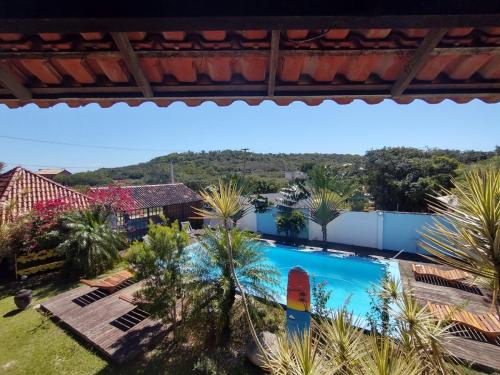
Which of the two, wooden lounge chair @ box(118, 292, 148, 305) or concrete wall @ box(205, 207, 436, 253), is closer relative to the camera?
wooden lounge chair @ box(118, 292, 148, 305)

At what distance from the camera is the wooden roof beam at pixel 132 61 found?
1.56 m

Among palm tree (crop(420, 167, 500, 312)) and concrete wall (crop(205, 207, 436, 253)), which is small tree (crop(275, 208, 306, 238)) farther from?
palm tree (crop(420, 167, 500, 312))

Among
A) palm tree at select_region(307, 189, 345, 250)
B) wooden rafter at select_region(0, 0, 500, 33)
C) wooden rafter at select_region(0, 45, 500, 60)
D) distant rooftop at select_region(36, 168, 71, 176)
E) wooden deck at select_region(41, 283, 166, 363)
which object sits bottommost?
wooden deck at select_region(41, 283, 166, 363)

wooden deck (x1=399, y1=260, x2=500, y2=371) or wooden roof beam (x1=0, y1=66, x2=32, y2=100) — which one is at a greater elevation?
wooden roof beam (x1=0, y1=66, x2=32, y2=100)

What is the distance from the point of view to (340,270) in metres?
13.6

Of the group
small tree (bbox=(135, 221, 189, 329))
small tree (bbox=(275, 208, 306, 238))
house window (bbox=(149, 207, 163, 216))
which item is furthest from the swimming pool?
house window (bbox=(149, 207, 163, 216))

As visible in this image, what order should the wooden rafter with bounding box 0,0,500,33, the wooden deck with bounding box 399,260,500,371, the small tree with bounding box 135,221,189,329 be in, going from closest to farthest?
the wooden rafter with bounding box 0,0,500,33
the wooden deck with bounding box 399,260,500,371
the small tree with bounding box 135,221,189,329

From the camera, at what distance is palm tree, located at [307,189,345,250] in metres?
16.6

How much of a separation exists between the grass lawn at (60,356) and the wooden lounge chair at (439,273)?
26.6 ft

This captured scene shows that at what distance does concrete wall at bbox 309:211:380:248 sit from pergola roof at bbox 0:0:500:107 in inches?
591

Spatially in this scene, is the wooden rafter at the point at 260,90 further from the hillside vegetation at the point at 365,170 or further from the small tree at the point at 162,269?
the small tree at the point at 162,269

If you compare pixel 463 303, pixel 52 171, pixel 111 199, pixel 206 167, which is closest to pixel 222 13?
pixel 463 303

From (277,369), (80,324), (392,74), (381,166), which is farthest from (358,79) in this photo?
(381,166)

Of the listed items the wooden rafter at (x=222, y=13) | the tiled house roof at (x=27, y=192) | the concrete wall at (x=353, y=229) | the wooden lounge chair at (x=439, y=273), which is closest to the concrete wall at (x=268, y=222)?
the concrete wall at (x=353, y=229)
